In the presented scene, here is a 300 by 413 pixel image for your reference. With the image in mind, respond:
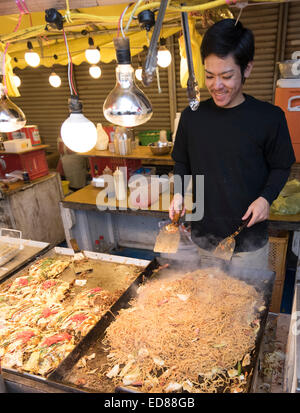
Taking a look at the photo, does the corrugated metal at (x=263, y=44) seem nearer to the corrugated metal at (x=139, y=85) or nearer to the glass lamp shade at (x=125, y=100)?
the corrugated metal at (x=139, y=85)

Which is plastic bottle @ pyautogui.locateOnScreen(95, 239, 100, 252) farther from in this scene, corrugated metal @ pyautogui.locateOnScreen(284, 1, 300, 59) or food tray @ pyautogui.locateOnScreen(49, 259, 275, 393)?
corrugated metal @ pyautogui.locateOnScreen(284, 1, 300, 59)

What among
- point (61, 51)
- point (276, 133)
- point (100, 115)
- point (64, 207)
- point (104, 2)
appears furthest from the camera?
point (100, 115)

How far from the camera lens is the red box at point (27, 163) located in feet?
17.9

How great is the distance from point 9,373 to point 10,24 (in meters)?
5.76

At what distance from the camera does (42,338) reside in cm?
211

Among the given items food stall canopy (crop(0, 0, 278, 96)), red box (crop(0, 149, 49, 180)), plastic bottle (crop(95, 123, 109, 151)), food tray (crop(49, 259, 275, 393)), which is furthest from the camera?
red box (crop(0, 149, 49, 180))

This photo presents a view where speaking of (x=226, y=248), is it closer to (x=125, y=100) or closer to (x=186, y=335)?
(x=186, y=335)

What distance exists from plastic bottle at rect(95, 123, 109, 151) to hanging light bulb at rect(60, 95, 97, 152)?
3496 millimetres

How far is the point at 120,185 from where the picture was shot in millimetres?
4418

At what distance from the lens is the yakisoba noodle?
1695 millimetres

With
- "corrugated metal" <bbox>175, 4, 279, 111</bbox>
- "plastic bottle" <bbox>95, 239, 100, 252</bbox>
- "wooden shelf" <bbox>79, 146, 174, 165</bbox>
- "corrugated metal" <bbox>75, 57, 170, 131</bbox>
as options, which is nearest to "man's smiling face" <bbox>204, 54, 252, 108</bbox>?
"wooden shelf" <bbox>79, 146, 174, 165</bbox>

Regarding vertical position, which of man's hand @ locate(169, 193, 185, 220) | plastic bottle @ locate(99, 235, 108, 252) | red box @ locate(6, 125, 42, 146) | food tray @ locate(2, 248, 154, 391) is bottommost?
plastic bottle @ locate(99, 235, 108, 252)
